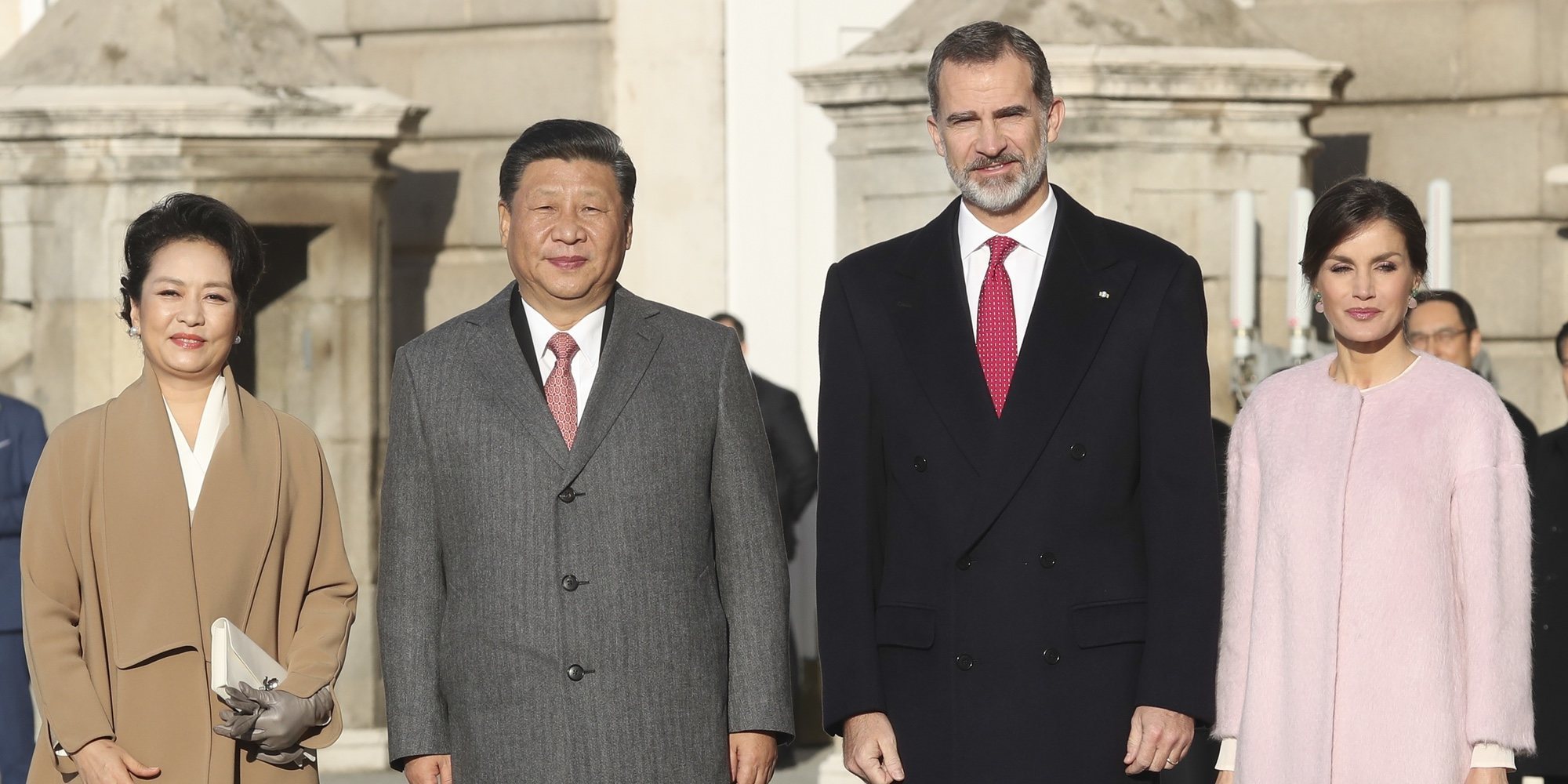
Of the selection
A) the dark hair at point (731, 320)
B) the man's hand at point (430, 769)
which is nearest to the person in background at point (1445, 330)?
the dark hair at point (731, 320)

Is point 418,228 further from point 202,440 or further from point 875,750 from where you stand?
point 875,750

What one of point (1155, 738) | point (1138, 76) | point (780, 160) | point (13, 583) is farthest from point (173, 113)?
point (1155, 738)

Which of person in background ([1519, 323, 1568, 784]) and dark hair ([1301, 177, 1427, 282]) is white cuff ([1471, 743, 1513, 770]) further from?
person in background ([1519, 323, 1568, 784])

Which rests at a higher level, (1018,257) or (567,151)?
(567,151)

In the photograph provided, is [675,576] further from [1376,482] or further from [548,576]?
[1376,482]

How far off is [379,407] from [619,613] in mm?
5281

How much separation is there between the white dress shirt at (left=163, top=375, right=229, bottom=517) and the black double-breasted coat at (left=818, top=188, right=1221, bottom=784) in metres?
1.21

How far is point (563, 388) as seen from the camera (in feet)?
16.8

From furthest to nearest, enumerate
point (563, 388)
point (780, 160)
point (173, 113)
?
point (780, 160) < point (173, 113) < point (563, 388)

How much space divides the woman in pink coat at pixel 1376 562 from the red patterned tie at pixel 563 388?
1319 millimetres

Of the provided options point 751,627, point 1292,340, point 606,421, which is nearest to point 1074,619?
point 751,627

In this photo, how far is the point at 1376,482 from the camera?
4.98m

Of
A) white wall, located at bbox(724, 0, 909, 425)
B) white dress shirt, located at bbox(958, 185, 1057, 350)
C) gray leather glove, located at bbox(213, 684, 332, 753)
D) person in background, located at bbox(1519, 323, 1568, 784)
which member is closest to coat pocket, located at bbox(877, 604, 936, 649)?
white dress shirt, located at bbox(958, 185, 1057, 350)

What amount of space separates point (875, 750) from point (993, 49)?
4.46 ft
